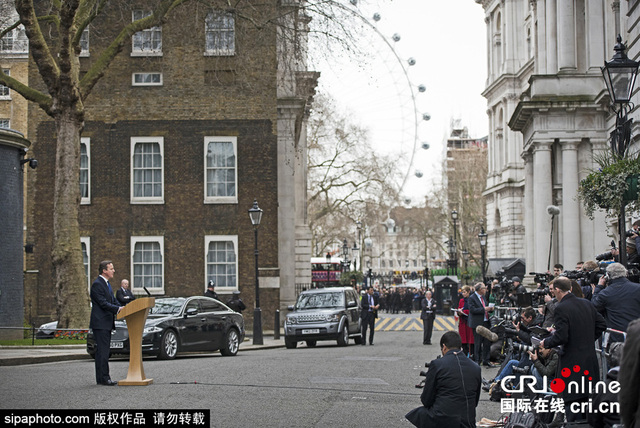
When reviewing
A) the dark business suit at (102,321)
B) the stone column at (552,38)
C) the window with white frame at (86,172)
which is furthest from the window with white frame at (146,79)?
the dark business suit at (102,321)

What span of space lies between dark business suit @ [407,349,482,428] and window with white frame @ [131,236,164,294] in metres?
29.9

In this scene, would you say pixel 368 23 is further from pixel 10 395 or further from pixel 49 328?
pixel 10 395

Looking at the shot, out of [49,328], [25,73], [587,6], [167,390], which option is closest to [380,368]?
[167,390]

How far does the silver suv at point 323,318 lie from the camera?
29.4 m

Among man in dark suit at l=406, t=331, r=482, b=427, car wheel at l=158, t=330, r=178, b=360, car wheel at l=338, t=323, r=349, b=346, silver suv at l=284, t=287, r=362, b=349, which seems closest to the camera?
man in dark suit at l=406, t=331, r=482, b=427

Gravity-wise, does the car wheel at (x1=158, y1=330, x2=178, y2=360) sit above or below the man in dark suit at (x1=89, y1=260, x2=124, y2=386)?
below

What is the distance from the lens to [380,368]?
20609 millimetres

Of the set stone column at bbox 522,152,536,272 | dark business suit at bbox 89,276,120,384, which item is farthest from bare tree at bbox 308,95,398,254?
dark business suit at bbox 89,276,120,384

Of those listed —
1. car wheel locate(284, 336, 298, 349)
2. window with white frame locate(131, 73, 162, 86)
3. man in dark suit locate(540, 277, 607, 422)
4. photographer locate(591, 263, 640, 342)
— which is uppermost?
window with white frame locate(131, 73, 162, 86)

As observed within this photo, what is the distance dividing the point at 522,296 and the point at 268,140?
21.9 meters

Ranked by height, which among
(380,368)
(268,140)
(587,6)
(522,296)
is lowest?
(380,368)

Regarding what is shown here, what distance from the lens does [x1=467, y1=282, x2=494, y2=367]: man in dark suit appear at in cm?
2184

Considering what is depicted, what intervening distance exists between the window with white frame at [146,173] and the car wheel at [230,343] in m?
14.6

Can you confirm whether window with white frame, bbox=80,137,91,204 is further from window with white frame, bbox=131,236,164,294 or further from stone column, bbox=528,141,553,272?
stone column, bbox=528,141,553,272
